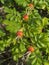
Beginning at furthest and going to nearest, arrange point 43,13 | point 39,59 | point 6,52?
point 43,13 < point 6,52 < point 39,59

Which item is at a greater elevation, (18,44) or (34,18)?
(34,18)

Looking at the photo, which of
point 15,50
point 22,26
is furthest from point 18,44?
point 22,26

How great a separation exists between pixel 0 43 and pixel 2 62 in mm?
581

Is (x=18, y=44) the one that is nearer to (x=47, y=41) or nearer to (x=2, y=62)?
(x=47, y=41)

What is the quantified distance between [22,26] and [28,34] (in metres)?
0.10

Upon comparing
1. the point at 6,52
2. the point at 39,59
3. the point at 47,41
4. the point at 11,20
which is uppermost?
the point at 11,20

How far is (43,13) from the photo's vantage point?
8.48ft

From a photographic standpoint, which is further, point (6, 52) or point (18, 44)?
point (6, 52)

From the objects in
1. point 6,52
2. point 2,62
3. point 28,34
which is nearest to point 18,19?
point 28,34

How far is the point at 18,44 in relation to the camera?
179 centimetres

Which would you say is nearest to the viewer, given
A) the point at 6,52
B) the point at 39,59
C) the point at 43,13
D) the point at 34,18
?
the point at 39,59

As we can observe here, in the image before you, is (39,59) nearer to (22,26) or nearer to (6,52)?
(22,26)

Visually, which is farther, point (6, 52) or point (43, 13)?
point (43, 13)

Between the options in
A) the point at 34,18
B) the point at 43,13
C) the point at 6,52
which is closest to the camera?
the point at 34,18
